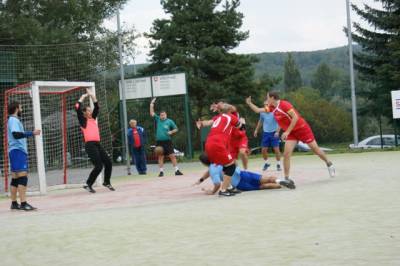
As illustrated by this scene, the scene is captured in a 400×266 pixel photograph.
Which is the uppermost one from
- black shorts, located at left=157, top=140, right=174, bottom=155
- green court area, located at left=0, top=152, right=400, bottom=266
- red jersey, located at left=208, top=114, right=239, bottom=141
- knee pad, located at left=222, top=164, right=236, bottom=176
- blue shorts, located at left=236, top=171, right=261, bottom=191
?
red jersey, located at left=208, top=114, right=239, bottom=141

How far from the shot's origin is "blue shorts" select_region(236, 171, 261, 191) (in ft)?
35.8

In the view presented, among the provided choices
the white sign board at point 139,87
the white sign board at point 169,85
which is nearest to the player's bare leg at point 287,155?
the white sign board at point 169,85

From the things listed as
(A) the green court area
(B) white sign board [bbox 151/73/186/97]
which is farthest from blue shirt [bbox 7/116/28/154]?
(B) white sign board [bbox 151/73/186/97]

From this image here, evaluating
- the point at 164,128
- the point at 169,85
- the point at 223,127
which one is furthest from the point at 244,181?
the point at 169,85

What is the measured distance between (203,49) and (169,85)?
19.8 m

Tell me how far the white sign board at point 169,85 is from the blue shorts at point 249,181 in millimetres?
15722

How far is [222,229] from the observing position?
22.6ft

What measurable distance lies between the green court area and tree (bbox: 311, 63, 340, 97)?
385 ft

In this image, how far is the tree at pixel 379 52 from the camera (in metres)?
35.9

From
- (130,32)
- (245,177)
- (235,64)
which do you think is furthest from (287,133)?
(235,64)

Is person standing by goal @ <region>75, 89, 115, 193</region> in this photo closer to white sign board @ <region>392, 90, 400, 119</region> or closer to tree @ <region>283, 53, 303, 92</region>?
white sign board @ <region>392, 90, 400, 119</region>

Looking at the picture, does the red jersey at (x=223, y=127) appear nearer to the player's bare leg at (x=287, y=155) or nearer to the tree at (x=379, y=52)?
the player's bare leg at (x=287, y=155)

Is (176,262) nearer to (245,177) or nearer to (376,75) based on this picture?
(245,177)

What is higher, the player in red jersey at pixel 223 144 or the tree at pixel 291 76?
the tree at pixel 291 76
